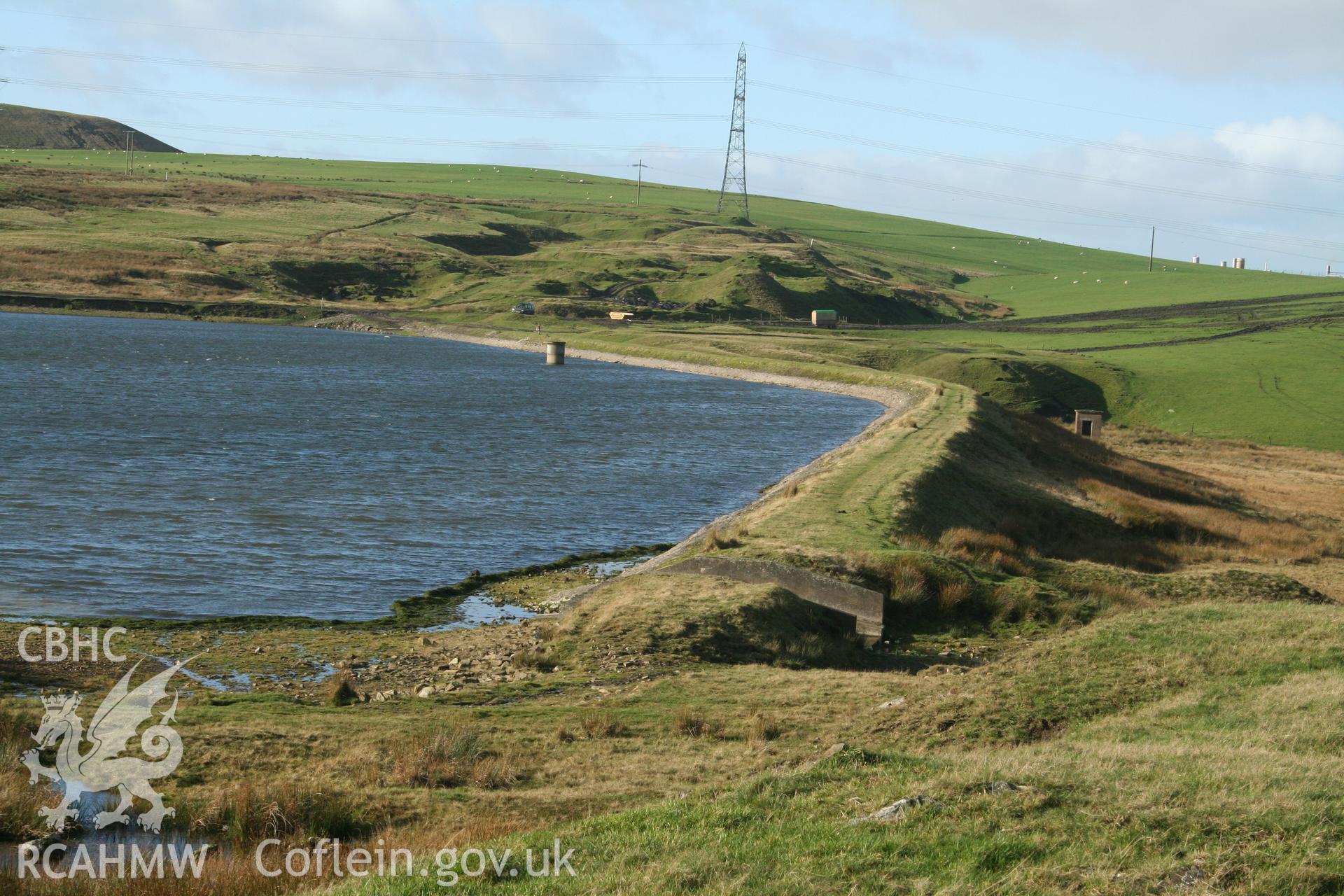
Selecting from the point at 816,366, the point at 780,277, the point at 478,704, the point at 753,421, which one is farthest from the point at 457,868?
the point at 780,277

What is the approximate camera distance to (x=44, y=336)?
4119 inches

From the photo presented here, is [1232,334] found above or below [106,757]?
above

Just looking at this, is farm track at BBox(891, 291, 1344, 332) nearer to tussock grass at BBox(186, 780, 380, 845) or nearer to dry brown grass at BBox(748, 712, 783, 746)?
dry brown grass at BBox(748, 712, 783, 746)

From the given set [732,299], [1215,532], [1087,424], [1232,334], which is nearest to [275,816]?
[1215,532]

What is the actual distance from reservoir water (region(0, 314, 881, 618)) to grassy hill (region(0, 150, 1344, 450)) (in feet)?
73.2

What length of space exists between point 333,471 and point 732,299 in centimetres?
10817

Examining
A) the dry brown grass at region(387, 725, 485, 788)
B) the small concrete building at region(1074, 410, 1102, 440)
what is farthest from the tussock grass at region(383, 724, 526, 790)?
the small concrete building at region(1074, 410, 1102, 440)

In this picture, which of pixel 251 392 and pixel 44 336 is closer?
pixel 251 392

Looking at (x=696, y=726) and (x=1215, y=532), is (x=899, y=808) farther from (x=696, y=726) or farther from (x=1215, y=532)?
(x=1215, y=532)

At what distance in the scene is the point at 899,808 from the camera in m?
10.6

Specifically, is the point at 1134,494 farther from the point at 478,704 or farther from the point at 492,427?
the point at 478,704

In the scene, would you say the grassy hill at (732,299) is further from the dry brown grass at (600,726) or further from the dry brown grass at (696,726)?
the dry brown grass at (600,726)

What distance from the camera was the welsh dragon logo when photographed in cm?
1187

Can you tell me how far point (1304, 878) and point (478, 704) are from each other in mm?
11475
